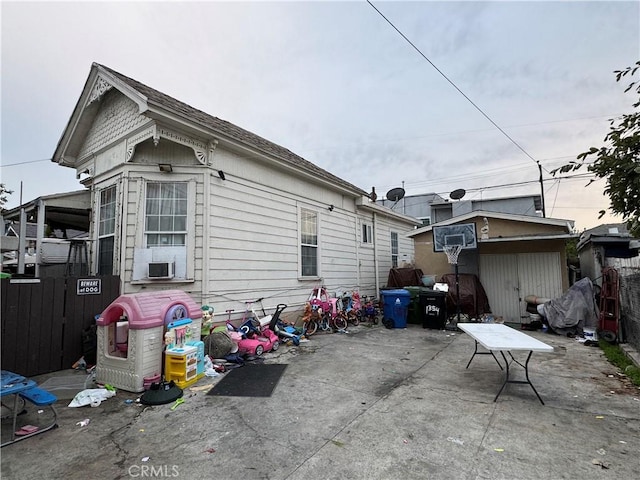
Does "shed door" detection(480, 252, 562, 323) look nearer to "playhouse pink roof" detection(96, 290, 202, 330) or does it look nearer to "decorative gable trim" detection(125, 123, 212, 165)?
"decorative gable trim" detection(125, 123, 212, 165)

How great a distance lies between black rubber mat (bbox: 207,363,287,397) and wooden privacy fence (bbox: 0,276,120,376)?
272 centimetres

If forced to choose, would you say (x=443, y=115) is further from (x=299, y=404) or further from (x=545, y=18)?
(x=299, y=404)

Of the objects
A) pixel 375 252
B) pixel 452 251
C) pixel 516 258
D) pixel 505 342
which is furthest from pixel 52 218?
pixel 516 258

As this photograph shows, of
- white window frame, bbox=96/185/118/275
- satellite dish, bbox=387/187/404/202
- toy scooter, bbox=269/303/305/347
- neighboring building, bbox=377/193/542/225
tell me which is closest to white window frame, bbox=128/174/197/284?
white window frame, bbox=96/185/118/275

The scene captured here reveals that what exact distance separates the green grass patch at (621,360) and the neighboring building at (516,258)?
2.70 metres

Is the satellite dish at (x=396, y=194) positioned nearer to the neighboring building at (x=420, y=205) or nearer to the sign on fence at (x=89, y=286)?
the neighboring building at (x=420, y=205)

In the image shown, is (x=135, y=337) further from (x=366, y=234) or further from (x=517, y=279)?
(x=517, y=279)

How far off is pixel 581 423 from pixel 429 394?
1469 millimetres

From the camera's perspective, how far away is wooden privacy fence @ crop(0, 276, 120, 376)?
4.50 metres

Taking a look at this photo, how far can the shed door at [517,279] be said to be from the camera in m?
9.18

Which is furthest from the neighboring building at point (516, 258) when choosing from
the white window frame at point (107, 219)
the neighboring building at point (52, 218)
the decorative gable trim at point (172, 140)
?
the neighboring building at point (52, 218)

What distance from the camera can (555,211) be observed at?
2477 cm

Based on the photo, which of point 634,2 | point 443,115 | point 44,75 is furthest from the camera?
point 443,115

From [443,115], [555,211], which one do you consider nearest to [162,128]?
[443,115]
